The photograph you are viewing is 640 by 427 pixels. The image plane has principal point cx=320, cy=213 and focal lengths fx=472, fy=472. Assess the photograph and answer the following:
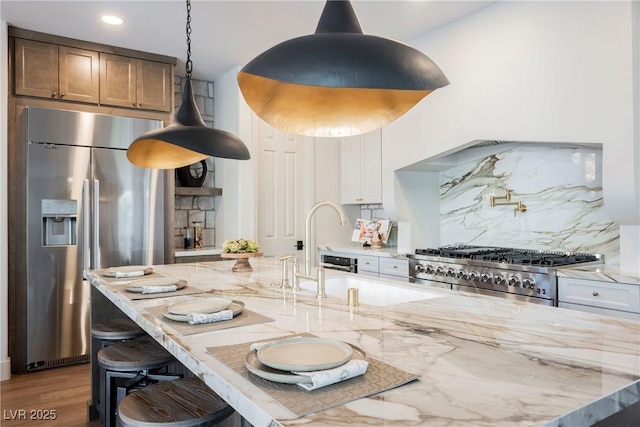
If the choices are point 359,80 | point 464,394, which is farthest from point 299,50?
point 464,394

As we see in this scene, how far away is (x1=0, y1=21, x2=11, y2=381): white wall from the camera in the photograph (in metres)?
3.49

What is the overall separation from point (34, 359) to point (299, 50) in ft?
11.9

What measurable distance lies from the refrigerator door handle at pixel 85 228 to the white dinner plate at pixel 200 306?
2441 millimetres

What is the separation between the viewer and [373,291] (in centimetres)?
242

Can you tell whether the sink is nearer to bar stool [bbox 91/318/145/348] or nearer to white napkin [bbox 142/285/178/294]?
white napkin [bbox 142/285/178/294]

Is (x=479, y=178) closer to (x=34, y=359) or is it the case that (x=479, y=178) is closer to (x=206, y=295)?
(x=206, y=295)

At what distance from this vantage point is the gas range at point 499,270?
2836 mm

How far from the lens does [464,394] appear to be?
0.94 metres

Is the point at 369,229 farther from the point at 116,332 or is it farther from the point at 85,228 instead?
the point at 116,332

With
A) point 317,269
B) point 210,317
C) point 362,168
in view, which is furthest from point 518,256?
point 210,317

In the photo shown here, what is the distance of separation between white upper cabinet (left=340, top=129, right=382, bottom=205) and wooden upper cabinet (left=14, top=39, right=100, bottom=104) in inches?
96.0

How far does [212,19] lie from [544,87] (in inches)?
93.2

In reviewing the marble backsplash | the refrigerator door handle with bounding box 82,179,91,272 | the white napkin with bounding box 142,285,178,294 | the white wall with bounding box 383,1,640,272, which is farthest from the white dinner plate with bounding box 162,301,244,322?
the marble backsplash

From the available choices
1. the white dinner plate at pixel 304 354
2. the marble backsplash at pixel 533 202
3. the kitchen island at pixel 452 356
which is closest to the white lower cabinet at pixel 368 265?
the marble backsplash at pixel 533 202
